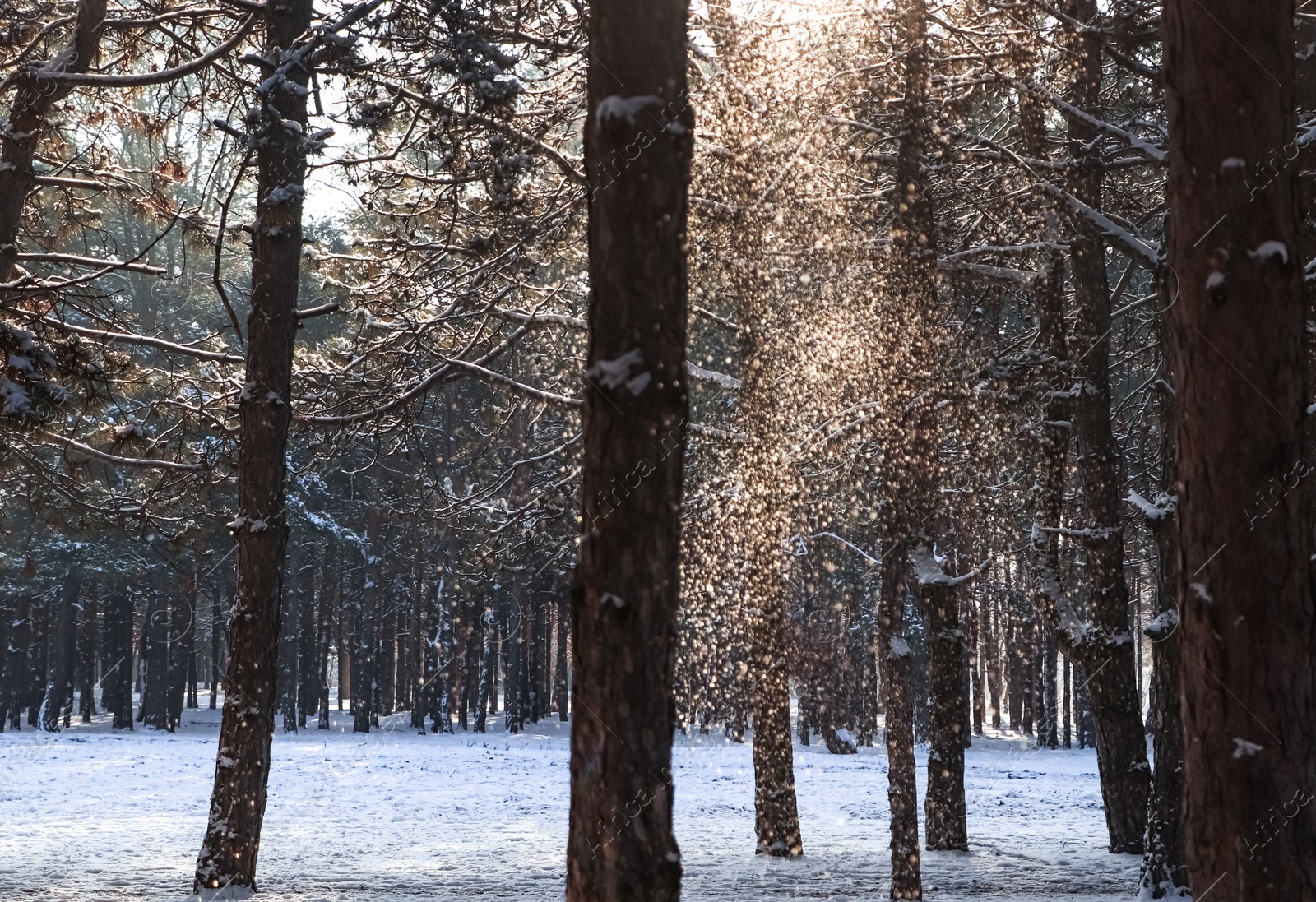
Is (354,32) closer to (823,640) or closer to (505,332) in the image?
(505,332)

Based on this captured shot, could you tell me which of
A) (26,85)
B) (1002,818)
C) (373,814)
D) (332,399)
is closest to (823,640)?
(1002,818)

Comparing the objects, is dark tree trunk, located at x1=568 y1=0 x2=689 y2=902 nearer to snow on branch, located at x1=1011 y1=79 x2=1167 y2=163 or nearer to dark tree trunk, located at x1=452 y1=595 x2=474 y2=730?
snow on branch, located at x1=1011 y1=79 x2=1167 y2=163

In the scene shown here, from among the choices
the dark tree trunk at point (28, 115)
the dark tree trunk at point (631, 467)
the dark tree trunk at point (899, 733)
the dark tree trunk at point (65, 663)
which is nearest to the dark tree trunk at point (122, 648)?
the dark tree trunk at point (65, 663)

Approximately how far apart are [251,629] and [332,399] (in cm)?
368

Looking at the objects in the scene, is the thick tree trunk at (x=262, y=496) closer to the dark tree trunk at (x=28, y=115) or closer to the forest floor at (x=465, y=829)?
the forest floor at (x=465, y=829)

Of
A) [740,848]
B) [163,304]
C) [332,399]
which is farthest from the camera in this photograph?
[163,304]

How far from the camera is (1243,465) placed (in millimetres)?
5129

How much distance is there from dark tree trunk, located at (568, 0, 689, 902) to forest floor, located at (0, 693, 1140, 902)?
6.32m

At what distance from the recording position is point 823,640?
32750mm

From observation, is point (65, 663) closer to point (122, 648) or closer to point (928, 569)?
point (122, 648)

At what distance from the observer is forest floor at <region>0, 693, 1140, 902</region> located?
11.2 metres

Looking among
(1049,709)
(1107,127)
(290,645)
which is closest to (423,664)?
(290,645)

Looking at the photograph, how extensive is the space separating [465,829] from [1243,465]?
13.5 m

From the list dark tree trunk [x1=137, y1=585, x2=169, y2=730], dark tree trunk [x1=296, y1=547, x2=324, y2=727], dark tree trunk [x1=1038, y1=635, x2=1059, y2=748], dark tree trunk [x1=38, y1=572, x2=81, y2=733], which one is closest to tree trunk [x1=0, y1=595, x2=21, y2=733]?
dark tree trunk [x1=38, y1=572, x2=81, y2=733]
